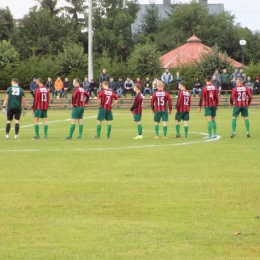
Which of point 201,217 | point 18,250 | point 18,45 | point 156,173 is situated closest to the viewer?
point 18,250

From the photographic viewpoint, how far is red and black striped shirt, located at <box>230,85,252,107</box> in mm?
22609

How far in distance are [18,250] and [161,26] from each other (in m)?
88.8

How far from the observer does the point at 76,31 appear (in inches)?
3752

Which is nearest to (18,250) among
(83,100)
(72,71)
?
(83,100)

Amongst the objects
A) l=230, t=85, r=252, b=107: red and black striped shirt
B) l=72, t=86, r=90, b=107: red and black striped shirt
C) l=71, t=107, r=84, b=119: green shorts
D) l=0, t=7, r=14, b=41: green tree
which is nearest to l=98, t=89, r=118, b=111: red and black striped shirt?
l=72, t=86, r=90, b=107: red and black striped shirt

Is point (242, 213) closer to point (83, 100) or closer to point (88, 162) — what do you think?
point (88, 162)

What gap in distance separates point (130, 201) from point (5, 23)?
79.7m

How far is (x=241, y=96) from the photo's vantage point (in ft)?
74.2

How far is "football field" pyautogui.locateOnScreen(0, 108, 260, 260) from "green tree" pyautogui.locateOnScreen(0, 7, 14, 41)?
69.7m

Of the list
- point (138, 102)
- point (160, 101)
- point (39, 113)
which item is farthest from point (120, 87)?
point (160, 101)

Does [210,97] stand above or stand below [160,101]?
above

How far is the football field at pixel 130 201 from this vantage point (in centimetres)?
832

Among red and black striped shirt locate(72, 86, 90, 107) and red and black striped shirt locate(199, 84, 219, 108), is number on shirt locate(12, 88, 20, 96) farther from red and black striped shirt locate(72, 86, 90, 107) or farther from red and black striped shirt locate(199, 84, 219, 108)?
red and black striped shirt locate(199, 84, 219, 108)

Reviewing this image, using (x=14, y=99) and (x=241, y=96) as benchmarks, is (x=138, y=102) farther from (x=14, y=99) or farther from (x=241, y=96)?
(x=14, y=99)
